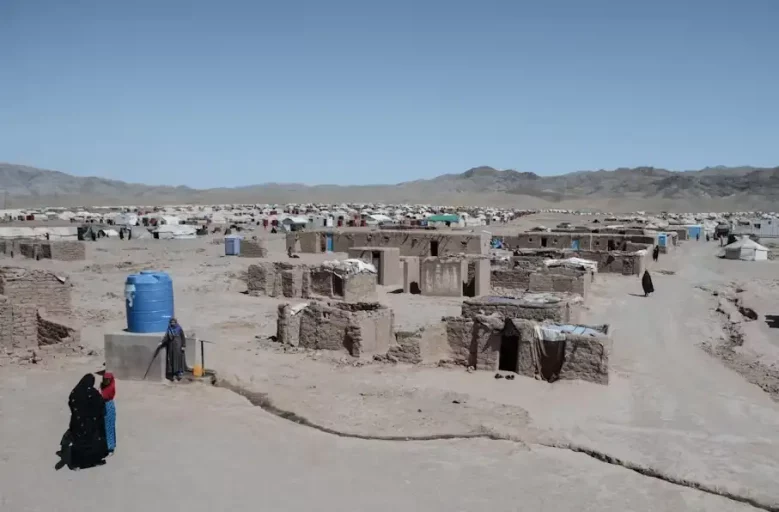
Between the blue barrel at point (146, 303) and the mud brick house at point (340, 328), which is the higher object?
the blue barrel at point (146, 303)

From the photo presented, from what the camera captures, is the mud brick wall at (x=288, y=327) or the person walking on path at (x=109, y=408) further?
the mud brick wall at (x=288, y=327)

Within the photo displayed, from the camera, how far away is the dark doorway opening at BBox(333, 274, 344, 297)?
19.0 metres

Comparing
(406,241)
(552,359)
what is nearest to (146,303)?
(552,359)

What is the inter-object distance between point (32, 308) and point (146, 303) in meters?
3.41

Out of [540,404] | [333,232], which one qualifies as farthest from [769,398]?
[333,232]

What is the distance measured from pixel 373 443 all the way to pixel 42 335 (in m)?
7.66

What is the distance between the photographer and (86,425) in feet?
24.0

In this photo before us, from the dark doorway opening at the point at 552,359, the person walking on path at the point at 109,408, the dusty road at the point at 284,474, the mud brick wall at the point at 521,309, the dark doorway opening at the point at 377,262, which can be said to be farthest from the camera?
the dark doorway opening at the point at 377,262

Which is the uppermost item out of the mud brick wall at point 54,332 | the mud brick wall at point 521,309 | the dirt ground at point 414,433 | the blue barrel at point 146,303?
the blue barrel at point 146,303

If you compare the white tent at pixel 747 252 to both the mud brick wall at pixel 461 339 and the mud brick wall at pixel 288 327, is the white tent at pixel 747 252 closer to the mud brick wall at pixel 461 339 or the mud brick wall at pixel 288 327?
the mud brick wall at pixel 461 339

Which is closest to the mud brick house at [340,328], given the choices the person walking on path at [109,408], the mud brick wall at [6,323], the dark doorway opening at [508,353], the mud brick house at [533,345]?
the mud brick house at [533,345]

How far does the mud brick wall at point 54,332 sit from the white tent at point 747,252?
116ft

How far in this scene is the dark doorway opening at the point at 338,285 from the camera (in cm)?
1898

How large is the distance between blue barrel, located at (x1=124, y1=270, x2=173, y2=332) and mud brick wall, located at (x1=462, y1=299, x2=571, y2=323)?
5.59m
